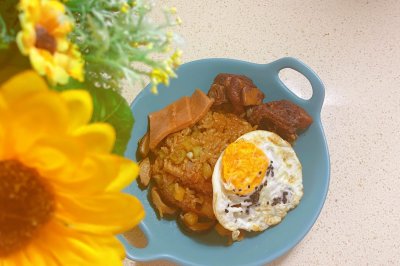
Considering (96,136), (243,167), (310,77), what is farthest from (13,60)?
(310,77)

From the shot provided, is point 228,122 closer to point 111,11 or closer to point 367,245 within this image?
point 367,245

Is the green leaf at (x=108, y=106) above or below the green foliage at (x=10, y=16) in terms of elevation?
below

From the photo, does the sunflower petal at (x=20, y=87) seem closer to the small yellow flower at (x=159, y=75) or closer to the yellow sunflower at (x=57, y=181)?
the yellow sunflower at (x=57, y=181)

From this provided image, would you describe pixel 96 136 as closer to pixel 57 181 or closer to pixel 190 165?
pixel 57 181

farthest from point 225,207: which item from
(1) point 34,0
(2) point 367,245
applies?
(1) point 34,0

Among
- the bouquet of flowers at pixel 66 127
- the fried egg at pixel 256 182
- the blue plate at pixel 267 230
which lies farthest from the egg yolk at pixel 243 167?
the bouquet of flowers at pixel 66 127

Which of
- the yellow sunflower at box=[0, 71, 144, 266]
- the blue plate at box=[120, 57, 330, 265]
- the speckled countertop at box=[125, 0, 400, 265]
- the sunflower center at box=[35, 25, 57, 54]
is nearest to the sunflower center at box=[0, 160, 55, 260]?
the yellow sunflower at box=[0, 71, 144, 266]

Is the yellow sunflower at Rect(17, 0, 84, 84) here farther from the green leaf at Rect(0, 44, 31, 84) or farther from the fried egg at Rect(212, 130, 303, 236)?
the fried egg at Rect(212, 130, 303, 236)
